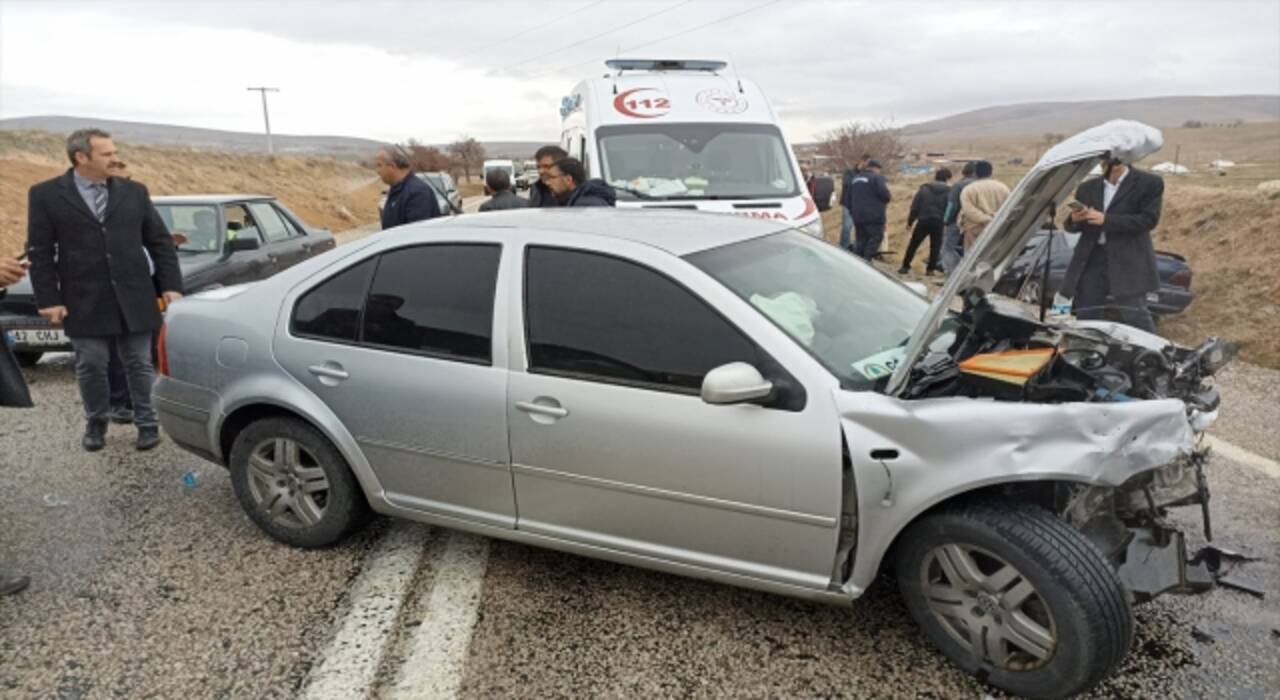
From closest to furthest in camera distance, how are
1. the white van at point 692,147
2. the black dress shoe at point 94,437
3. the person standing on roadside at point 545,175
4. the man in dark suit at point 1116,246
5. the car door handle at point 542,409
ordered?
the car door handle at point 542,409, the black dress shoe at point 94,437, the man in dark suit at point 1116,246, the person standing on roadside at point 545,175, the white van at point 692,147

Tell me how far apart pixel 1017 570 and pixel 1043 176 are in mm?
1211

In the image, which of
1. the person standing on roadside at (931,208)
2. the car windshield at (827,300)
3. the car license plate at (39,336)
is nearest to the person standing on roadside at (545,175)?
the car windshield at (827,300)

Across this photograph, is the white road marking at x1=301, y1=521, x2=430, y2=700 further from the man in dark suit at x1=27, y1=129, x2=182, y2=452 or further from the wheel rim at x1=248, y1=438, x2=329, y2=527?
the man in dark suit at x1=27, y1=129, x2=182, y2=452

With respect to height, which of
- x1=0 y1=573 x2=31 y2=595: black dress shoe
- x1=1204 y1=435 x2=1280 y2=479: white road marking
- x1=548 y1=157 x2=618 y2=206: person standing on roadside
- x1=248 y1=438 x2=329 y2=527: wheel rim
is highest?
x1=548 y1=157 x2=618 y2=206: person standing on roadside

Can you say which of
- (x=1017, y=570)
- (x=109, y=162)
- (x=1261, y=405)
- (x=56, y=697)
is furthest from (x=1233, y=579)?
(x=109, y=162)

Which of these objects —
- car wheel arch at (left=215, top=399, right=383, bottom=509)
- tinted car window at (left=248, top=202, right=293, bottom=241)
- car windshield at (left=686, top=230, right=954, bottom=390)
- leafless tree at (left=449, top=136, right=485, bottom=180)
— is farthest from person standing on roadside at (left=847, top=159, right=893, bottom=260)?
leafless tree at (left=449, top=136, right=485, bottom=180)

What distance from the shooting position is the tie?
4456 millimetres

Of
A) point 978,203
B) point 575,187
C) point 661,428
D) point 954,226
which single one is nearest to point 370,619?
point 661,428

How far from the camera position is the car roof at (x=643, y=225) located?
9.80 ft

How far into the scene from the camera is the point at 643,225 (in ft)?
10.5

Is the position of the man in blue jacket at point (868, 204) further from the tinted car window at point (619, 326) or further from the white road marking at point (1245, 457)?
the tinted car window at point (619, 326)

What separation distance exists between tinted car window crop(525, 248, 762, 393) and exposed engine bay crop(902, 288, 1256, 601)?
675mm

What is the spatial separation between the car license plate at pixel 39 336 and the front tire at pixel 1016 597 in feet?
21.0

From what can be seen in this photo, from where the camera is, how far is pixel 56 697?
2.58m
